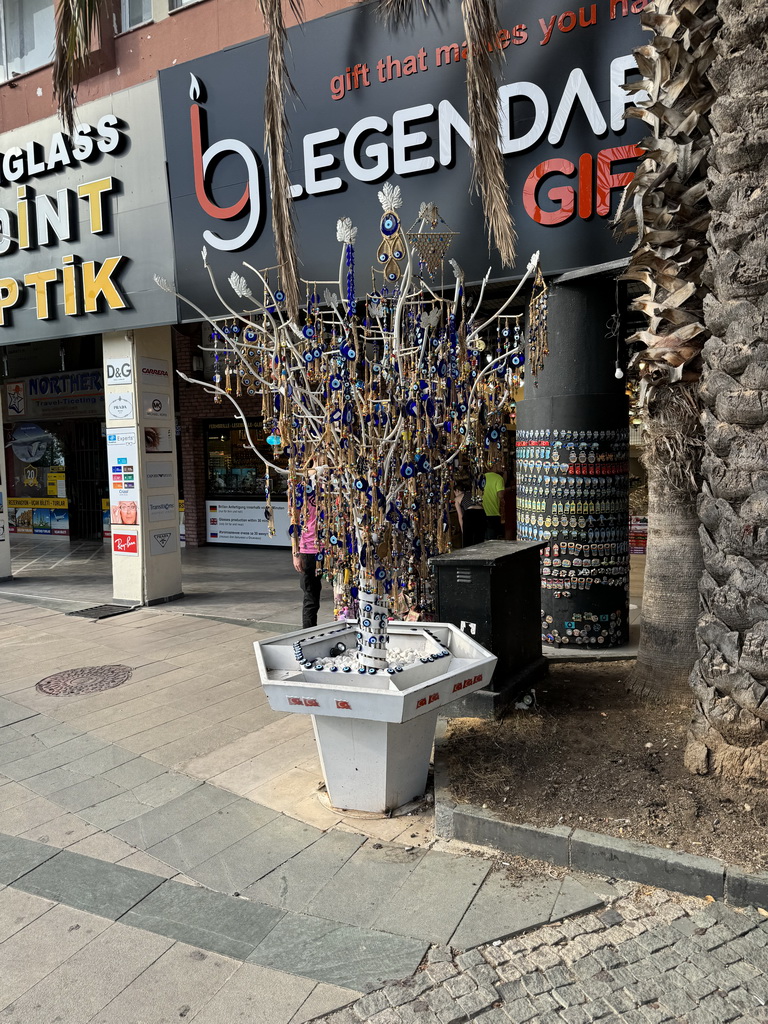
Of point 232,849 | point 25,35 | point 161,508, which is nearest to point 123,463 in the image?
point 161,508

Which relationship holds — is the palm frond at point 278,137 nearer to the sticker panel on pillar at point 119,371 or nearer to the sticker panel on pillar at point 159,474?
the sticker panel on pillar at point 119,371

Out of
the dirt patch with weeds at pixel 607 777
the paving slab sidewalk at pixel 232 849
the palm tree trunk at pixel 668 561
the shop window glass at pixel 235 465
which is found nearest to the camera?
the paving slab sidewalk at pixel 232 849

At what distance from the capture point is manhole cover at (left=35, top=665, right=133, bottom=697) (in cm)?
626

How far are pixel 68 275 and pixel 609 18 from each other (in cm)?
699

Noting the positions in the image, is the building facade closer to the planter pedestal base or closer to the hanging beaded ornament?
the hanging beaded ornament

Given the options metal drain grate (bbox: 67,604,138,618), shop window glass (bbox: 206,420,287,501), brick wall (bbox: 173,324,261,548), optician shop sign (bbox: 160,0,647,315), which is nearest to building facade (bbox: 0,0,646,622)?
optician shop sign (bbox: 160,0,647,315)

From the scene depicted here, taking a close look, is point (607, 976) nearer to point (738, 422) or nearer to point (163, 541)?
point (738, 422)

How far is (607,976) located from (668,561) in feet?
9.50

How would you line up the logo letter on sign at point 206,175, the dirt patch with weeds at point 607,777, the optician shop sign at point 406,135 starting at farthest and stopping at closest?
the logo letter on sign at point 206,175 → the optician shop sign at point 406,135 → the dirt patch with weeds at point 607,777

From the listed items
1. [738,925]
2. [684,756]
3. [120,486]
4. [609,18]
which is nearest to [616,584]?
[684,756]

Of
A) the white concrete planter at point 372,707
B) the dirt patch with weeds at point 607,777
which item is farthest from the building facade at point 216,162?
the dirt patch with weeds at point 607,777

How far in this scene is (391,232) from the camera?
3.84 metres

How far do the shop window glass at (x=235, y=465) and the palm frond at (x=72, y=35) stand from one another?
801cm

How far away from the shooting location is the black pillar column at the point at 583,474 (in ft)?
21.4
